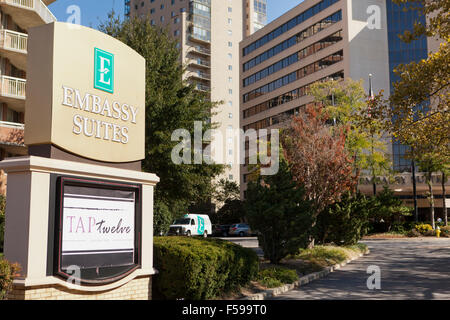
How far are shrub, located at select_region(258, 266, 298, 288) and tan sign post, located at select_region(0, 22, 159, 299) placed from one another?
380 cm

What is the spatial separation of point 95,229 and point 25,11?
76.0 ft

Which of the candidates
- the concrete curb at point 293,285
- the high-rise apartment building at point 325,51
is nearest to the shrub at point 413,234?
the high-rise apartment building at point 325,51

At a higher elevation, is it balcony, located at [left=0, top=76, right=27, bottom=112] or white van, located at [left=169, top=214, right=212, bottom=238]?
balcony, located at [left=0, top=76, right=27, bottom=112]

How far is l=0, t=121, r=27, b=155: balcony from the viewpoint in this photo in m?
25.0

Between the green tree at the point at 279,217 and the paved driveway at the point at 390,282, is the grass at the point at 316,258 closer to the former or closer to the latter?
the paved driveway at the point at 390,282

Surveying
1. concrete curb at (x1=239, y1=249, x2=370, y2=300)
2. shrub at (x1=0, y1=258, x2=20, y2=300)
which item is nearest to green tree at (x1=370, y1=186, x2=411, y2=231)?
concrete curb at (x1=239, y1=249, x2=370, y2=300)

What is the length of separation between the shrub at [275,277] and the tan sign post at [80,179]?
3.80 meters

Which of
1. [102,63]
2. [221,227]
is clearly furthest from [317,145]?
[221,227]

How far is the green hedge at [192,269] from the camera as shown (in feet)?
29.9

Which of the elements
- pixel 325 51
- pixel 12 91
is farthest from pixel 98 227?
pixel 325 51

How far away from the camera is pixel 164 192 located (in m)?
23.9

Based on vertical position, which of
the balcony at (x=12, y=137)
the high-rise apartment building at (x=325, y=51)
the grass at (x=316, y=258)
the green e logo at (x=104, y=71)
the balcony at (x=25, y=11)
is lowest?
the grass at (x=316, y=258)

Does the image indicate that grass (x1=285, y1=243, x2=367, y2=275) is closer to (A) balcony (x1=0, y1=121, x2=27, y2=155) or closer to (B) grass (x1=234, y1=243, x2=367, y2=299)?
(B) grass (x1=234, y1=243, x2=367, y2=299)

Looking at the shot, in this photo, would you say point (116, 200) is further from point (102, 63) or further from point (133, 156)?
point (102, 63)
